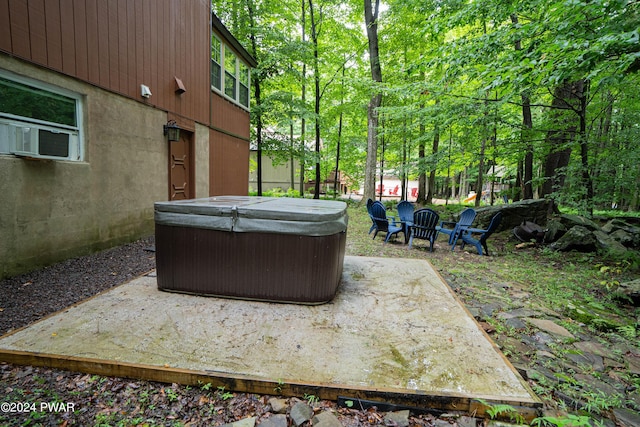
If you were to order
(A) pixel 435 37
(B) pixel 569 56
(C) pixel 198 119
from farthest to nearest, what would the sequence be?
(C) pixel 198 119 < (A) pixel 435 37 < (B) pixel 569 56

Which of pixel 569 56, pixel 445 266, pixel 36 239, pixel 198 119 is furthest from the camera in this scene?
pixel 198 119

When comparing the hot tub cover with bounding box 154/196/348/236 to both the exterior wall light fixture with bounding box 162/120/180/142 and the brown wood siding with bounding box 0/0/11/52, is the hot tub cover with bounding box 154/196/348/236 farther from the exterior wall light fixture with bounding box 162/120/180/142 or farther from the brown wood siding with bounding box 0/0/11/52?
the exterior wall light fixture with bounding box 162/120/180/142

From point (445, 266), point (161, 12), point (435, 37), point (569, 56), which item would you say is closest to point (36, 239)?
point (161, 12)

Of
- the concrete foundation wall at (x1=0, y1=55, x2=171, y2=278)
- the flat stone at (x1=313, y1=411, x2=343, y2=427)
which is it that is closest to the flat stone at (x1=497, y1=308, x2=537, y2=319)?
the flat stone at (x1=313, y1=411, x2=343, y2=427)

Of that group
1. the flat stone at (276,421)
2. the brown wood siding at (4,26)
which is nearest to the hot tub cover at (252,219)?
the flat stone at (276,421)

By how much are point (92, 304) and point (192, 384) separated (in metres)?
1.52

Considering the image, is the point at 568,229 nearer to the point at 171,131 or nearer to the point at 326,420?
the point at 326,420

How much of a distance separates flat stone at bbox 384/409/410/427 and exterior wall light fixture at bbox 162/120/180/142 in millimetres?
5876

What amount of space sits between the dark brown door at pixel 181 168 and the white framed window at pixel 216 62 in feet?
6.45

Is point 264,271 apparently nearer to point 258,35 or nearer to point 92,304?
point 92,304

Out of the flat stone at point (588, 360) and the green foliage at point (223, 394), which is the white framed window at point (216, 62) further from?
the flat stone at point (588, 360)

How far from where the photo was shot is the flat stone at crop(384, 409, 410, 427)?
4.77 feet

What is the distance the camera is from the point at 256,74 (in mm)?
10875

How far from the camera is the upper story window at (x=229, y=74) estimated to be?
7.57 metres
